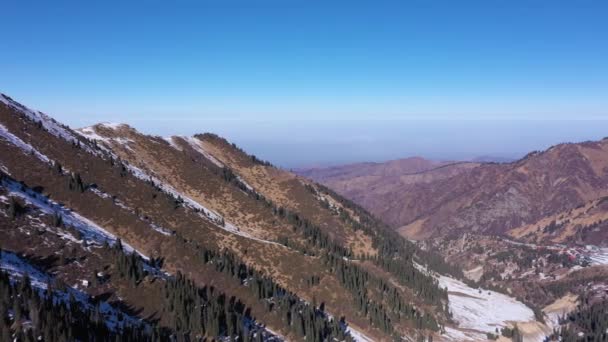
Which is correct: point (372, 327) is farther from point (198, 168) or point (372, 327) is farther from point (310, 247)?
point (198, 168)

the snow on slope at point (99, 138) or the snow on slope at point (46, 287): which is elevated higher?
the snow on slope at point (99, 138)

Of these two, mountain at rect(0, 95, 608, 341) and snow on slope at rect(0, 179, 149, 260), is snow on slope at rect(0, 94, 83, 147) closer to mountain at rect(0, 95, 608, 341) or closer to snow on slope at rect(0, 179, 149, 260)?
mountain at rect(0, 95, 608, 341)

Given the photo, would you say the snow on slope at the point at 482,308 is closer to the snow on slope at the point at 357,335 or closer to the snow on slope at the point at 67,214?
the snow on slope at the point at 357,335

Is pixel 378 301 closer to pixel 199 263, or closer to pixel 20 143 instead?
pixel 199 263

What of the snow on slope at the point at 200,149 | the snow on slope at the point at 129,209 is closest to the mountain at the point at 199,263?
the snow on slope at the point at 129,209

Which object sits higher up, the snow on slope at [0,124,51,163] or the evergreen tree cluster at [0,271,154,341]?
the snow on slope at [0,124,51,163]

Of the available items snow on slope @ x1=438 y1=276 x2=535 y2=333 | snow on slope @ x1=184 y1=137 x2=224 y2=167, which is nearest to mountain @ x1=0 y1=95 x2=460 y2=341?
snow on slope @ x1=438 y1=276 x2=535 y2=333
